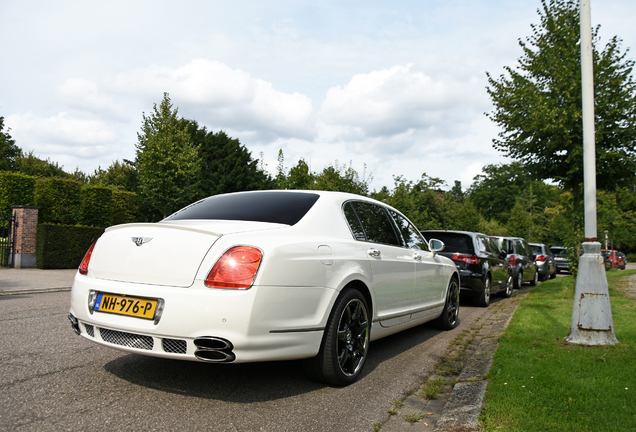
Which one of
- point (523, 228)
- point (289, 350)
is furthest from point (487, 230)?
point (289, 350)

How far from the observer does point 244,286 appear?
3.12 metres

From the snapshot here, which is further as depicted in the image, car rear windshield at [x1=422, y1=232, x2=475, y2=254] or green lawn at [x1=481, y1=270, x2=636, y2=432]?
car rear windshield at [x1=422, y1=232, x2=475, y2=254]

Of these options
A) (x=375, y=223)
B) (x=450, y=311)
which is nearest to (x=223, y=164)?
(x=450, y=311)

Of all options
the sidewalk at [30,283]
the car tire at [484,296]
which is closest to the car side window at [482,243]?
the car tire at [484,296]

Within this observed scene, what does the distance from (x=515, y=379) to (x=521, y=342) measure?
1686 millimetres

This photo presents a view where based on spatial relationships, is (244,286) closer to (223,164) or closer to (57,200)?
(57,200)

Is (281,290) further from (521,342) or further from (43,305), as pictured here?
(43,305)

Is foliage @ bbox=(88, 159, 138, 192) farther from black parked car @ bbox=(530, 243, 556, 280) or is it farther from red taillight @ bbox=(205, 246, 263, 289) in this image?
red taillight @ bbox=(205, 246, 263, 289)

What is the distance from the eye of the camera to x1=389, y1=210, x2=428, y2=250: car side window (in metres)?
5.61

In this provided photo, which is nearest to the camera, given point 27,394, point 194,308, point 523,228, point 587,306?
point 194,308

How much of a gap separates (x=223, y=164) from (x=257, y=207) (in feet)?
135

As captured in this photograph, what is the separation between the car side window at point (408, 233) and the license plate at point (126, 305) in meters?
3.15

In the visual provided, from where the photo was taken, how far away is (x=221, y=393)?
3.53 metres

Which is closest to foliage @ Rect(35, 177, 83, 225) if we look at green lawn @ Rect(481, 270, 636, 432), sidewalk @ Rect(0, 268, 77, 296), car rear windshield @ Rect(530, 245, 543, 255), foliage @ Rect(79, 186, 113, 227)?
foliage @ Rect(79, 186, 113, 227)
